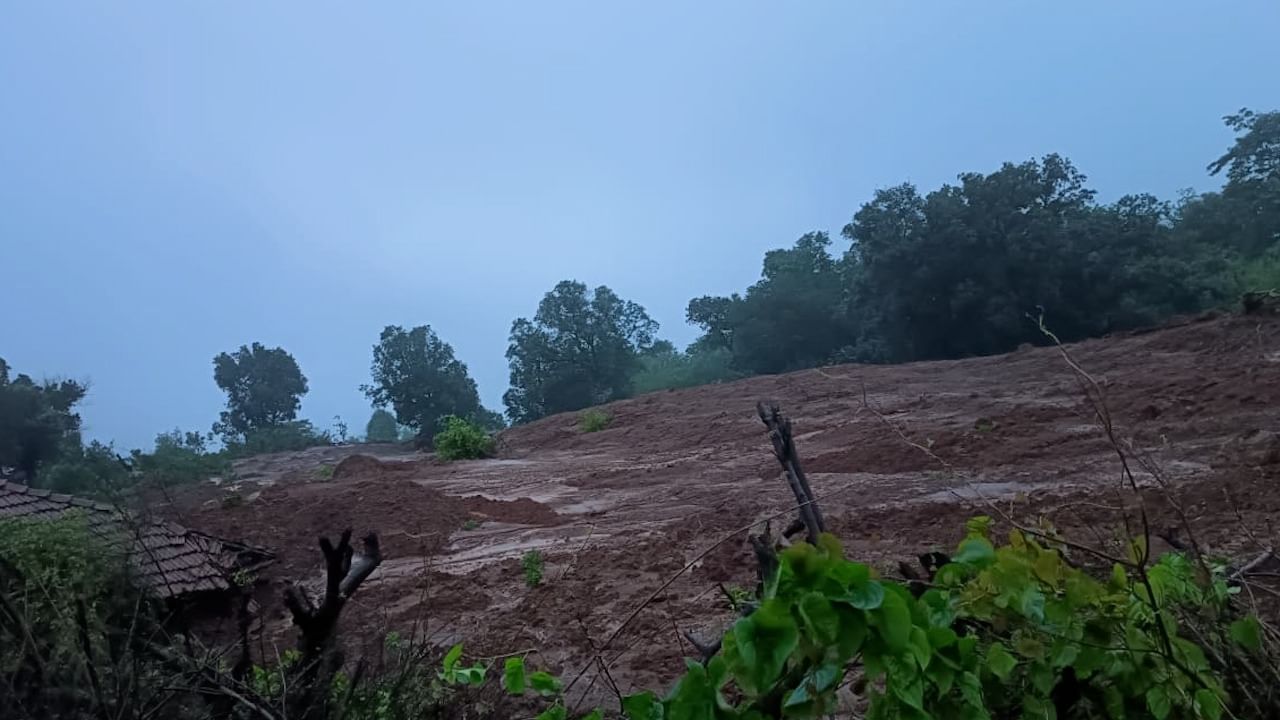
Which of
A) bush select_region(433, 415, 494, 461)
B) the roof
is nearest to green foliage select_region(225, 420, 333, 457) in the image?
bush select_region(433, 415, 494, 461)

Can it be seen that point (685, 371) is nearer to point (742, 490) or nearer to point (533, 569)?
point (742, 490)

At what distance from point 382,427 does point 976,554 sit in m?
48.3

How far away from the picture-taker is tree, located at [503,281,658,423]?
1492 inches

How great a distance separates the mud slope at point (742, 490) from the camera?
5727mm

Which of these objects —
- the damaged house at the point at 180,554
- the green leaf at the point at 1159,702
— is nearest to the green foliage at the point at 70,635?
the green leaf at the point at 1159,702

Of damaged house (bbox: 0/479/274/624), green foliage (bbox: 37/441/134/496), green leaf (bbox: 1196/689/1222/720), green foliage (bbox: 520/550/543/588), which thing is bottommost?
green leaf (bbox: 1196/689/1222/720)

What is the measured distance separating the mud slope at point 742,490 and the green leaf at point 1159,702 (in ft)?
1.58

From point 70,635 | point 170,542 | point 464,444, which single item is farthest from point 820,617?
point 464,444

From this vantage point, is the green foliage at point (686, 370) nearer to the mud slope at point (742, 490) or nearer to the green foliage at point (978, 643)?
the mud slope at point (742, 490)

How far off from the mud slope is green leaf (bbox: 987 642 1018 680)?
0.54m

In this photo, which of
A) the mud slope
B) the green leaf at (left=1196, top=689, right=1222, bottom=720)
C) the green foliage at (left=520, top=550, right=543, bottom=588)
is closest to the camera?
the green leaf at (left=1196, top=689, right=1222, bottom=720)

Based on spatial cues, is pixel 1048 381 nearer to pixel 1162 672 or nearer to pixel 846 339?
pixel 1162 672

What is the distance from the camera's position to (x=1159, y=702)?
1665 millimetres

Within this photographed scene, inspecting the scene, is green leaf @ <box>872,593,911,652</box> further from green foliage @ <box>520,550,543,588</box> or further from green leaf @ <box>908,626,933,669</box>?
green foliage @ <box>520,550,543,588</box>
